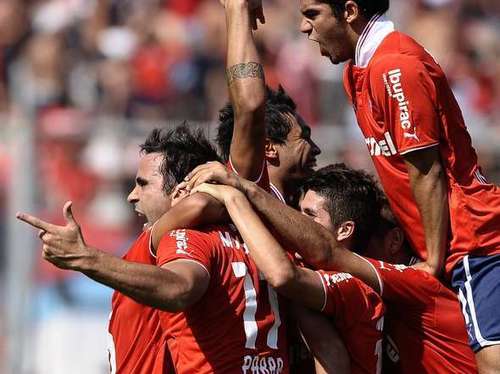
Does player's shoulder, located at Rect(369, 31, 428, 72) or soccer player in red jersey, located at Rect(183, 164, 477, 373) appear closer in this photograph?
soccer player in red jersey, located at Rect(183, 164, 477, 373)

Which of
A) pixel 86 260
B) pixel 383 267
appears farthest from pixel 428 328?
pixel 86 260

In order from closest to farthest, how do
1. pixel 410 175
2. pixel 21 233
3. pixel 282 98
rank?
pixel 410 175, pixel 282 98, pixel 21 233

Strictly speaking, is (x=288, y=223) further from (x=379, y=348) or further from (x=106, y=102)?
(x=106, y=102)

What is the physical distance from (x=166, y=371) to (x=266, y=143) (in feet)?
3.93

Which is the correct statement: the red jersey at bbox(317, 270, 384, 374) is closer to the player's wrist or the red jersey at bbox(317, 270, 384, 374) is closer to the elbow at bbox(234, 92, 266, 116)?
the elbow at bbox(234, 92, 266, 116)

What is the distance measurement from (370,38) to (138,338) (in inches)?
69.9

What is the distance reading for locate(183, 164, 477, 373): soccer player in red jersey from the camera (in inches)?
216

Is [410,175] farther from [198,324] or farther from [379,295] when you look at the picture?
[198,324]

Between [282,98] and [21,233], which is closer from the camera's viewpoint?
[282,98]

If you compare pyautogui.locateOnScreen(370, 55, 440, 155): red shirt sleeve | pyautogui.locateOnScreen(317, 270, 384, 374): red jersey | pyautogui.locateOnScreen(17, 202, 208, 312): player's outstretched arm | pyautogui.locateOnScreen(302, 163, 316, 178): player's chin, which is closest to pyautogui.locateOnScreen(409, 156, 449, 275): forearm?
pyautogui.locateOnScreen(370, 55, 440, 155): red shirt sleeve

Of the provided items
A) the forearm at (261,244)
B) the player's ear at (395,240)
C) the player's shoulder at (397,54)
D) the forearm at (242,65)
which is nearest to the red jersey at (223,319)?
the forearm at (261,244)

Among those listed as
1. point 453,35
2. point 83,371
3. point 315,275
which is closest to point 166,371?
point 315,275

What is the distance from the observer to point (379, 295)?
5656 millimetres

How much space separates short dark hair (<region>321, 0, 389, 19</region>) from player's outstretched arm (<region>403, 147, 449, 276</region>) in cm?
73
